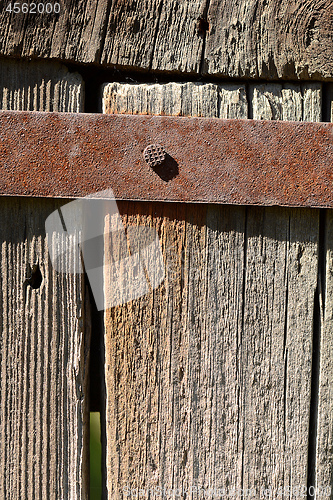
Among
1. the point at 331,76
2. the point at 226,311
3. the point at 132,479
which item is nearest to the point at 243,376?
the point at 226,311

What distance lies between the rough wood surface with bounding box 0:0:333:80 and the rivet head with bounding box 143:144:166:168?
17cm

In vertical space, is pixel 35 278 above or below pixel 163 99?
below

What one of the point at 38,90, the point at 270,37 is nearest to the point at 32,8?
the point at 38,90

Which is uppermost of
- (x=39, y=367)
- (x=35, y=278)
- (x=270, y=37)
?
(x=270, y=37)

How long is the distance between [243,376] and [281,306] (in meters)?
0.16

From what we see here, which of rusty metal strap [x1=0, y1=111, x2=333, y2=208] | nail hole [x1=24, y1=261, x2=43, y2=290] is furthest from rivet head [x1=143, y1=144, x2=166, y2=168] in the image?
nail hole [x1=24, y1=261, x2=43, y2=290]

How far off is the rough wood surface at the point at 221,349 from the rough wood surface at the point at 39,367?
0.06 m

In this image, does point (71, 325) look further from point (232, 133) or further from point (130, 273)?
point (232, 133)

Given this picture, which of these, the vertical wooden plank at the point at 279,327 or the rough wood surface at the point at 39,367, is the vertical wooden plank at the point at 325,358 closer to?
the vertical wooden plank at the point at 279,327

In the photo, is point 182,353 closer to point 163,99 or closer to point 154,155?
point 154,155

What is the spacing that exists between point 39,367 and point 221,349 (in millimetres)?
357

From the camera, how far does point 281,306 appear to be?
85 centimetres

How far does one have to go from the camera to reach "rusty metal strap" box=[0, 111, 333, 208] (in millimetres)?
762

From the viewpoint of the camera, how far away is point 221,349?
0.85 metres
